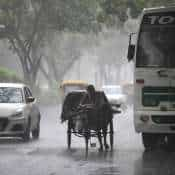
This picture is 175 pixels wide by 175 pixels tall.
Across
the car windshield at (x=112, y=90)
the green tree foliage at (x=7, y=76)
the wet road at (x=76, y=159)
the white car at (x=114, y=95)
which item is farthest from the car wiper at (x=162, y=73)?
the car windshield at (x=112, y=90)

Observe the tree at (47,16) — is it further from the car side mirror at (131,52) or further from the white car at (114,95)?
the car side mirror at (131,52)

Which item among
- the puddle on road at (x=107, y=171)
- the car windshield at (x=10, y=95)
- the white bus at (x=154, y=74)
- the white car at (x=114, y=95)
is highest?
the white bus at (x=154, y=74)

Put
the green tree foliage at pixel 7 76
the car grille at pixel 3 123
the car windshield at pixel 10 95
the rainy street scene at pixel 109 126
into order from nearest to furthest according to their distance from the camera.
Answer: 1. the rainy street scene at pixel 109 126
2. the car grille at pixel 3 123
3. the car windshield at pixel 10 95
4. the green tree foliage at pixel 7 76

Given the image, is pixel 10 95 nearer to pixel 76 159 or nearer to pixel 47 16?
pixel 76 159

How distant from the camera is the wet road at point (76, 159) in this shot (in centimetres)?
1525

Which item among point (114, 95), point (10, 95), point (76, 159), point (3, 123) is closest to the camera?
point (76, 159)

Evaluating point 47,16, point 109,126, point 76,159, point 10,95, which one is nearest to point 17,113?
point 10,95

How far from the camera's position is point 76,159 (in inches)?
703

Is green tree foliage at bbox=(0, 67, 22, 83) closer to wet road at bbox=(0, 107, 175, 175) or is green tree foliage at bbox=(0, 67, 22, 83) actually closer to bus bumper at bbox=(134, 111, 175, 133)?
wet road at bbox=(0, 107, 175, 175)

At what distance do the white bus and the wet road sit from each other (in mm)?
770

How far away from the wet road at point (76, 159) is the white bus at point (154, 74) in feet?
2.53

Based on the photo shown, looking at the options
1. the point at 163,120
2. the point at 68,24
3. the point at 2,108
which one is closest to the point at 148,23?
the point at 163,120

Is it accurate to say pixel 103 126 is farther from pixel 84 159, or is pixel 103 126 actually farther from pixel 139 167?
pixel 139 167

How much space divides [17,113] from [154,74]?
511 cm
